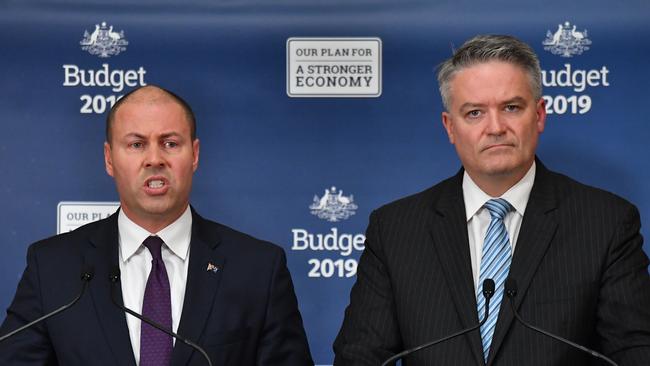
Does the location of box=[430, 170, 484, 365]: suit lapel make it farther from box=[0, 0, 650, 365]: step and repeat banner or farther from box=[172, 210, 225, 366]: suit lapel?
box=[0, 0, 650, 365]: step and repeat banner

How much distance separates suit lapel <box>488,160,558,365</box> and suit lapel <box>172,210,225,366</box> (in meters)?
0.82

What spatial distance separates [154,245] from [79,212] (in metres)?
0.86

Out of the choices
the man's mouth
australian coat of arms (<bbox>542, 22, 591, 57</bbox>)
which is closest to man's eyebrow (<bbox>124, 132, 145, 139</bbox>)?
the man's mouth

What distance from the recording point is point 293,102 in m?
3.63

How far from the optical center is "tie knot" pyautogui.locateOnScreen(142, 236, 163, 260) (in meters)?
2.88

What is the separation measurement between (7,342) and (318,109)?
1416 mm

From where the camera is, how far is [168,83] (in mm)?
3641

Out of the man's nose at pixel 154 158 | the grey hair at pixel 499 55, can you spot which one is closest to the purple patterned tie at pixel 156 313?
the man's nose at pixel 154 158

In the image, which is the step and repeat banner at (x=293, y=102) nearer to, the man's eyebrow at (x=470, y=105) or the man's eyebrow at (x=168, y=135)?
the man's eyebrow at (x=168, y=135)

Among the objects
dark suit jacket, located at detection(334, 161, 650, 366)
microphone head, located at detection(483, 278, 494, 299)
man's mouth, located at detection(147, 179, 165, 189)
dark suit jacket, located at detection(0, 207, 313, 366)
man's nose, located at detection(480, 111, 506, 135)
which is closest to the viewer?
microphone head, located at detection(483, 278, 494, 299)

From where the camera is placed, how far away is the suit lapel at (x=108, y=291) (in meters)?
2.74

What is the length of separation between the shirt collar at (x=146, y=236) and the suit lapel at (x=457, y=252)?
739mm

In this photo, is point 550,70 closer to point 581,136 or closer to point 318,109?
point 581,136

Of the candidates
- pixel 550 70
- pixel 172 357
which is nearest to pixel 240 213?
pixel 172 357
